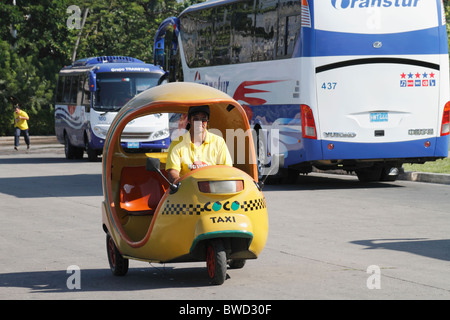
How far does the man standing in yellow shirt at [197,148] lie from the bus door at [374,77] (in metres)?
9.19

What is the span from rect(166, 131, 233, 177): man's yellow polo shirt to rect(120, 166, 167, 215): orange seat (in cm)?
82

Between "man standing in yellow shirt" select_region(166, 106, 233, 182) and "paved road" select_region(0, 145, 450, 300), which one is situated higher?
"man standing in yellow shirt" select_region(166, 106, 233, 182)

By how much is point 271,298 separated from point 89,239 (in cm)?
452

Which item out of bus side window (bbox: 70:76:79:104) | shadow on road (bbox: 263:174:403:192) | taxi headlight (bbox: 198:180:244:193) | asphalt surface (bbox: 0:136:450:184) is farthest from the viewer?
bus side window (bbox: 70:76:79:104)

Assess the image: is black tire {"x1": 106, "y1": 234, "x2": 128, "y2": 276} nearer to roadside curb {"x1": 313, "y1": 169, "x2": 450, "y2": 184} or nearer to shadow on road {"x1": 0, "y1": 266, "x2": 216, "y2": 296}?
shadow on road {"x1": 0, "y1": 266, "x2": 216, "y2": 296}

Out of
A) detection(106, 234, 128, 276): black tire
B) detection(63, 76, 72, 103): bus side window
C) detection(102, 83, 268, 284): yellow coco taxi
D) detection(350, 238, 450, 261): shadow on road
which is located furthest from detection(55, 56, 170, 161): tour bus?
detection(106, 234, 128, 276): black tire

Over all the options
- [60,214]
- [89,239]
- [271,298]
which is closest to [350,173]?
[60,214]

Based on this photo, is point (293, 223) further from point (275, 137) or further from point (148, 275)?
point (275, 137)

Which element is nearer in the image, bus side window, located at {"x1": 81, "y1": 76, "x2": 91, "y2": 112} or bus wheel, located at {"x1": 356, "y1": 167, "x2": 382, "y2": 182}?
bus wheel, located at {"x1": 356, "y1": 167, "x2": 382, "y2": 182}

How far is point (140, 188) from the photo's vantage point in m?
9.66

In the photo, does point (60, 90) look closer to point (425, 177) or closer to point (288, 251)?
point (425, 177)

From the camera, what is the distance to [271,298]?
24.8 ft

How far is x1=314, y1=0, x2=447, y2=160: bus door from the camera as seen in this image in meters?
18.0
